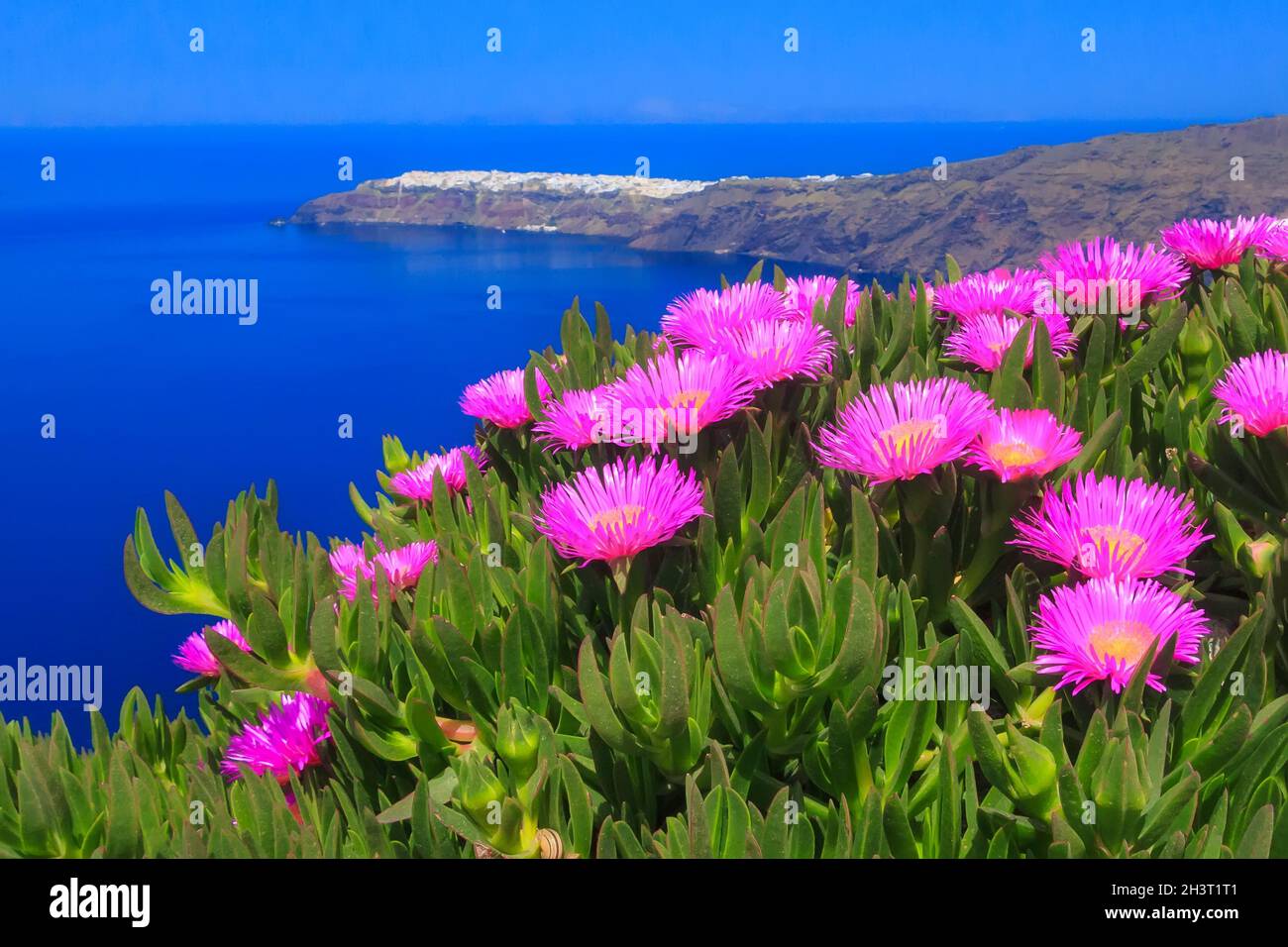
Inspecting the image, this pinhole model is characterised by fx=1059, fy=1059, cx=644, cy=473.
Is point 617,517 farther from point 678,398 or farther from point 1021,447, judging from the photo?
point 1021,447

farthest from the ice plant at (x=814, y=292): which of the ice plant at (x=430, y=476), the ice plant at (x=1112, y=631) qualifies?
the ice plant at (x=1112, y=631)

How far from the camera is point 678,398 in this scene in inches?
58.2

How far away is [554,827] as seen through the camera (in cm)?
116

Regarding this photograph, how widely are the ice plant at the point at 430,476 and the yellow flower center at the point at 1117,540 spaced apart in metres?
1.26

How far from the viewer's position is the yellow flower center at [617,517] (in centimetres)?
126

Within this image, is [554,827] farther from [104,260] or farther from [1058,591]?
[104,260]

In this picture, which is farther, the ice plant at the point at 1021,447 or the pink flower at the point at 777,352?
the pink flower at the point at 777,352

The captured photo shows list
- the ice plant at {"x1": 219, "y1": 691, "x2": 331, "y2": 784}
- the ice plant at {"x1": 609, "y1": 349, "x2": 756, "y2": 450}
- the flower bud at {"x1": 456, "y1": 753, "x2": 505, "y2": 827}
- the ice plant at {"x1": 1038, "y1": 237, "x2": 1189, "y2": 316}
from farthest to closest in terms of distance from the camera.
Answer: the ice plant at {"x1": 1038, "y1": 237, "x2": 1189, "y2": 316}
the ice plant at {"x1": 219, "y1": 691, "x2": 331, "y2": 784}
the ice plant at {"x1": 609, "y1": 349, "x2": 756, "y2": 450}
the flower bud at {"x1": 456, "y1": 753, "x2": 505, "y2": 827}

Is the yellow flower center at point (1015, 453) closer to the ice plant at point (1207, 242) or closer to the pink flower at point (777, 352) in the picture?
the pink flower at point (777, 352)

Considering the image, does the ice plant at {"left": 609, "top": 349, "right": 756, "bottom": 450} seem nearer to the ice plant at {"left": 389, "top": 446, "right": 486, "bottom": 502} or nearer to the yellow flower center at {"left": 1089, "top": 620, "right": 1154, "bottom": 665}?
the yellow flower center at {"left": 1089, "top": 620, "right": 1154, "bottom": 665}

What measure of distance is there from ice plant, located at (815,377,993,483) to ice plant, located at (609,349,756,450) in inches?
5.8

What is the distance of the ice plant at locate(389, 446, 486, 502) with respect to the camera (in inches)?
84.7

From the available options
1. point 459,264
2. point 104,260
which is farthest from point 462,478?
point 104,260

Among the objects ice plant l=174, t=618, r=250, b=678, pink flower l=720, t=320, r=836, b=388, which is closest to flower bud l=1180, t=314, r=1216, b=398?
pink flower l=720, t=320, r=836, b=388
